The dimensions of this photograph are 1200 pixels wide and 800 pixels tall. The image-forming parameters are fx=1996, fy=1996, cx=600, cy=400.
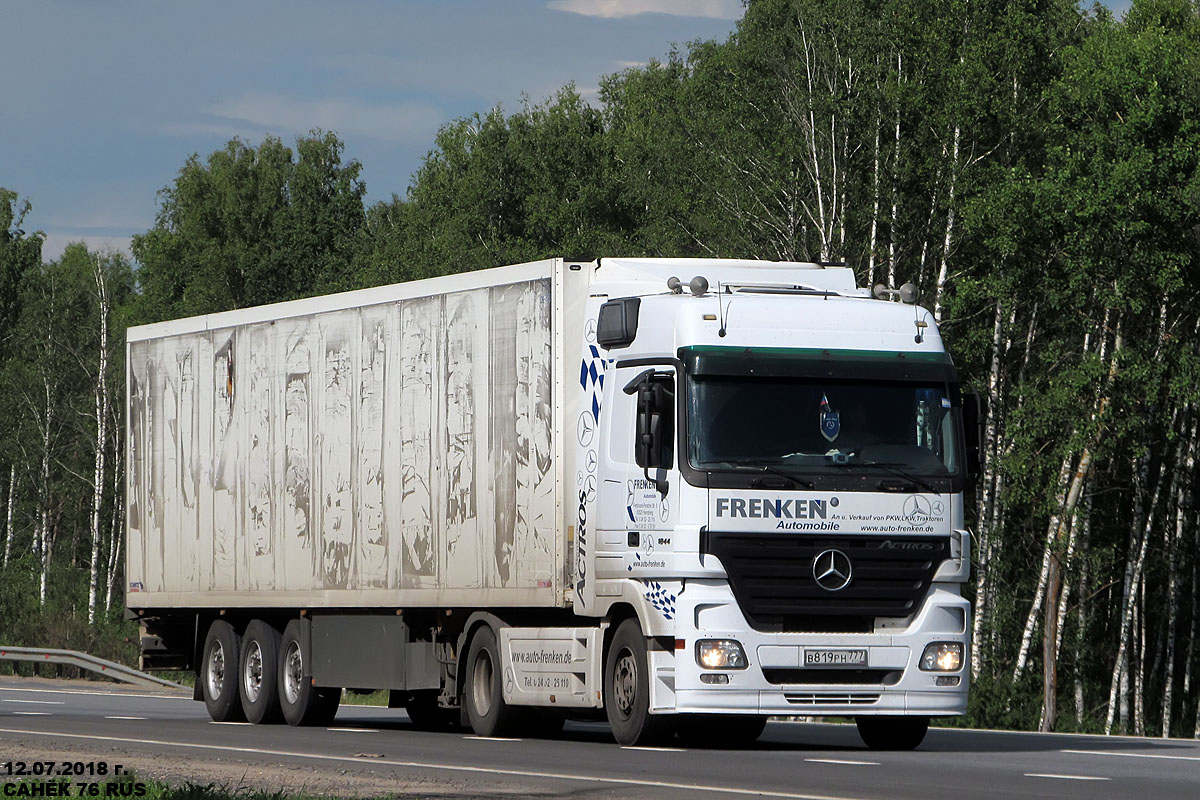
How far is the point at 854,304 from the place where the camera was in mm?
16188

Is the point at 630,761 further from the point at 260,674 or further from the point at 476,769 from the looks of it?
the point at 260,674

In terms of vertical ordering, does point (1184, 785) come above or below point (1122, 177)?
below

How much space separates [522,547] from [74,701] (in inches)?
558

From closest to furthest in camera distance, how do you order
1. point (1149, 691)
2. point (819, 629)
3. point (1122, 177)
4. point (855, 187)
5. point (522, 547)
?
point (819, 629) → point (522, 547) → point (1122, 177) → point (855, 187) → point (1149, 691)

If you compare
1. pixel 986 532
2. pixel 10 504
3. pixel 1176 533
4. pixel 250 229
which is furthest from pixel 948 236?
pixel 250 229

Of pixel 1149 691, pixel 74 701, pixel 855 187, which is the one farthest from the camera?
pixel 1149 691

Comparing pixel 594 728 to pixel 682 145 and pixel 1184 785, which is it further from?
pixel 682 145

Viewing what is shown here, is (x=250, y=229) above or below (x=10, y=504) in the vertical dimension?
above

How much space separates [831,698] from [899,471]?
6.02ft

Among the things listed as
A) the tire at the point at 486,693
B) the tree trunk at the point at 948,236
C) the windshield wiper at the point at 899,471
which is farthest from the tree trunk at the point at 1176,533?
the windshield wiper at the point at 899,471

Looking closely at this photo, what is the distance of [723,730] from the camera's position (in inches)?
663

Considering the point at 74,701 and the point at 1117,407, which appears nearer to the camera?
the point at 74,701

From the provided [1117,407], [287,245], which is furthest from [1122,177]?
[287,245]

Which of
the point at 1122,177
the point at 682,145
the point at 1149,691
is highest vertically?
the point at 682,145
